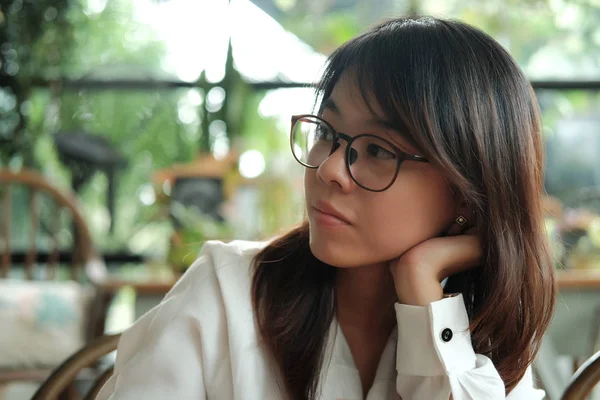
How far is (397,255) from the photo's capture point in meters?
1.16

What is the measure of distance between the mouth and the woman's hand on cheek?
130 mm

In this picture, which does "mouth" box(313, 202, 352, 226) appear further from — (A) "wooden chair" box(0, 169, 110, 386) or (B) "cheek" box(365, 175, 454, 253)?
(A) "wooden chair" box(0, 169, 110, 386)

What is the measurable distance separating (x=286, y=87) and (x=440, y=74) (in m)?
2.59

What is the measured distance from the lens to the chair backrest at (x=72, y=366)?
1.14 metres

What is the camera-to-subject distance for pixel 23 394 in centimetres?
336

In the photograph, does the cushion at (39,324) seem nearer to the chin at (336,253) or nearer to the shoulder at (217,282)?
the shoulder at (217,282)

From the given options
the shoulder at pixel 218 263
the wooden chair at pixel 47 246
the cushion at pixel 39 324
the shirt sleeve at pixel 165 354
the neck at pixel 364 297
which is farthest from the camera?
the wooden chair at pixel 47 246

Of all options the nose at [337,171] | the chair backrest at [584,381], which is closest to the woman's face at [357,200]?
the nose at [337,171]

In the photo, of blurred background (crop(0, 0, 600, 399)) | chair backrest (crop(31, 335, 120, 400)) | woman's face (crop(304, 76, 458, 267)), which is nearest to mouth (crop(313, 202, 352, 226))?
woman's face (crop(304, 76, 458, 267))

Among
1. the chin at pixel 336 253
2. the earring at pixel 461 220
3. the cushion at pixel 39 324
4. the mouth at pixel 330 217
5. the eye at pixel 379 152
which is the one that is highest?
the eye at pixel 379 152

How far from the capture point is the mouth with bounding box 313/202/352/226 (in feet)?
3.56

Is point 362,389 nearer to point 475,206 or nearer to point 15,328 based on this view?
point 475,206

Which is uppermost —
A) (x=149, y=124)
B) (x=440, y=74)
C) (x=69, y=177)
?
(x=440, y=74)

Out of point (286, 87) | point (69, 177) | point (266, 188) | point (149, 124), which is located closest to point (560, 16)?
point (286, 87)
